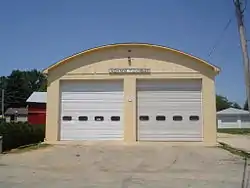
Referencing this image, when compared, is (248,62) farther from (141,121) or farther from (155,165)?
(141,121)

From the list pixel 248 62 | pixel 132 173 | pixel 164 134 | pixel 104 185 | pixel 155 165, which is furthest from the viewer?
pixel 164 134

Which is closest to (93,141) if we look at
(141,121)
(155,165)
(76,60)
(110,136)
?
(110,136)

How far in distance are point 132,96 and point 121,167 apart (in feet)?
28.1

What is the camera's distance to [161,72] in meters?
21.9

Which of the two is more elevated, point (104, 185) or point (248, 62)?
point (248, 62)

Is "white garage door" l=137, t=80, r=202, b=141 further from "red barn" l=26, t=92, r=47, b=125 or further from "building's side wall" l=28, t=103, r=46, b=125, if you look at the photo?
"building's side wall" l=28, t=103, r=46, b=125

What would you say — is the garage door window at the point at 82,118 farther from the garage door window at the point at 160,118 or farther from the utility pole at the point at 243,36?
the utility pole at the point at 243,36

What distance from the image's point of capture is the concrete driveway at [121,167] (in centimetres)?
1047

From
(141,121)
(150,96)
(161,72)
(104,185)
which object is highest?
(161,72)

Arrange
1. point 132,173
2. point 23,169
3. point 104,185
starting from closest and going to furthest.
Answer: point 104,185 < point 132,173 < point 23,169

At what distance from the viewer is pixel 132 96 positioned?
71.0 ft

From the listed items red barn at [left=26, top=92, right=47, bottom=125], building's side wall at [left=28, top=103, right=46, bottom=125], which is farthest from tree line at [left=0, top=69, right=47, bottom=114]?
building's side wall at [left=28, top=103, right=46, bottom=125]

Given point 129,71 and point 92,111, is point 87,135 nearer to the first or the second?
point 92,111

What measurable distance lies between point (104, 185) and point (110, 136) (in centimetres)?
1178
